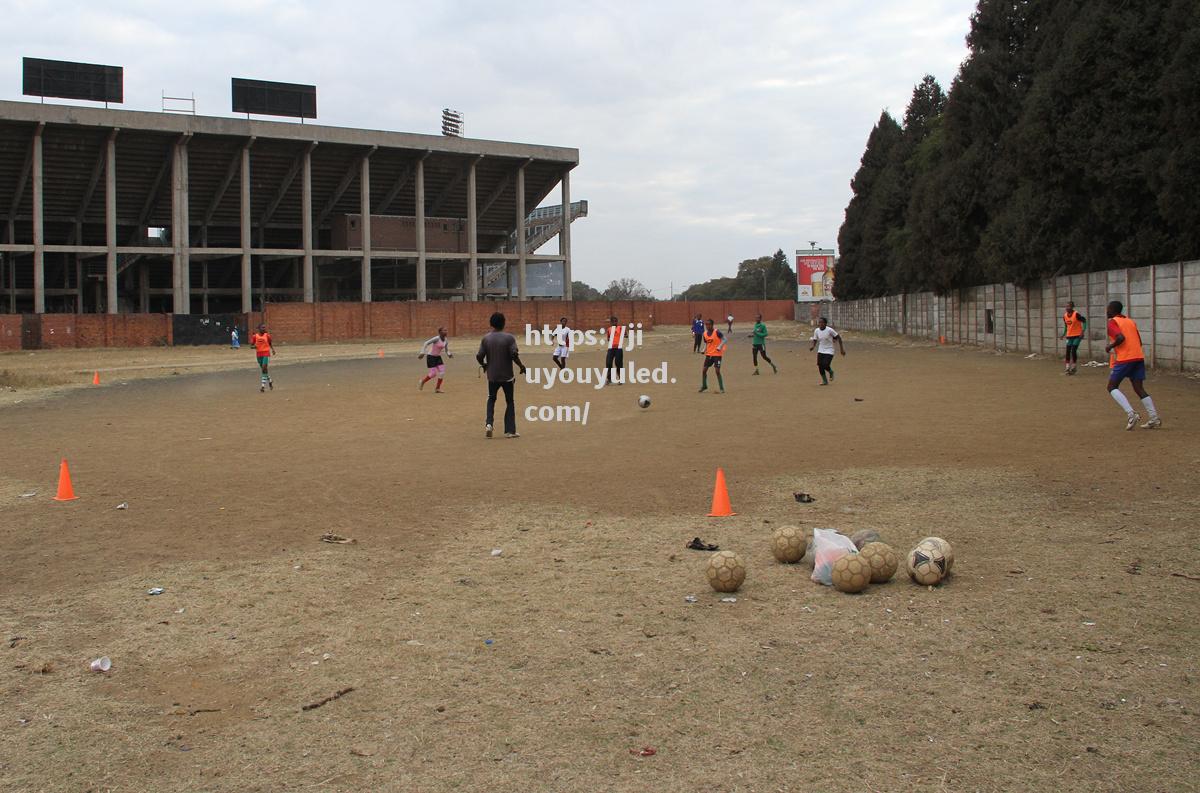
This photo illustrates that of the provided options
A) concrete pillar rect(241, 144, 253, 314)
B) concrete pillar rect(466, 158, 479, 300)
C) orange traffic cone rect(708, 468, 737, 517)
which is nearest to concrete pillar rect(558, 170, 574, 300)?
concrete pillar rect(466, 158, 479, 300)

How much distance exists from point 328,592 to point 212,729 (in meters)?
2.25

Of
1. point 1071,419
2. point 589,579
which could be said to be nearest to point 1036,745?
point 589,579

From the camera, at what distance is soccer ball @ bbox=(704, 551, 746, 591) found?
662 centimetres

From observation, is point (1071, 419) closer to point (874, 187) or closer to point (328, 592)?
point (328, 592)

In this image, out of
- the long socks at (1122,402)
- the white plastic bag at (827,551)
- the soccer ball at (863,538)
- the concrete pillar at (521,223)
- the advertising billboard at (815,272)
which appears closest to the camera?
the white plastic bag at (827,551)

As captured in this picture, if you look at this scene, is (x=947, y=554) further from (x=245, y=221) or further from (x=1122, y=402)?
(x=245, y=221)

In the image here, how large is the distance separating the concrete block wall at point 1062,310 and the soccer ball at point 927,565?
68.1ft

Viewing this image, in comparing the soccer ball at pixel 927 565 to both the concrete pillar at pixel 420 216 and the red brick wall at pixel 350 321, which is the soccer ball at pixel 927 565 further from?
the concrete pillar at pixel 420 216

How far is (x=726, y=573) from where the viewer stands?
6.63 m

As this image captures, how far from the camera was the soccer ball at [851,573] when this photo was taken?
21.7 feet

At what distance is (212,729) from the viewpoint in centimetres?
464

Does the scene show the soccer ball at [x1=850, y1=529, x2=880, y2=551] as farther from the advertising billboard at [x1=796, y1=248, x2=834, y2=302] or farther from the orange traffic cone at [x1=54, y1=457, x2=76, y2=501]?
the advertising billboard at [x1=796, y1=248, x2=834, y2=302]

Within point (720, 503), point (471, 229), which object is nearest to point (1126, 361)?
point (720, 503)

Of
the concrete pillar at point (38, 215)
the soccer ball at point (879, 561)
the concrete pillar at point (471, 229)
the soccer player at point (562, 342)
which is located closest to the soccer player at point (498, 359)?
the soccer ball at point (879, 561)
